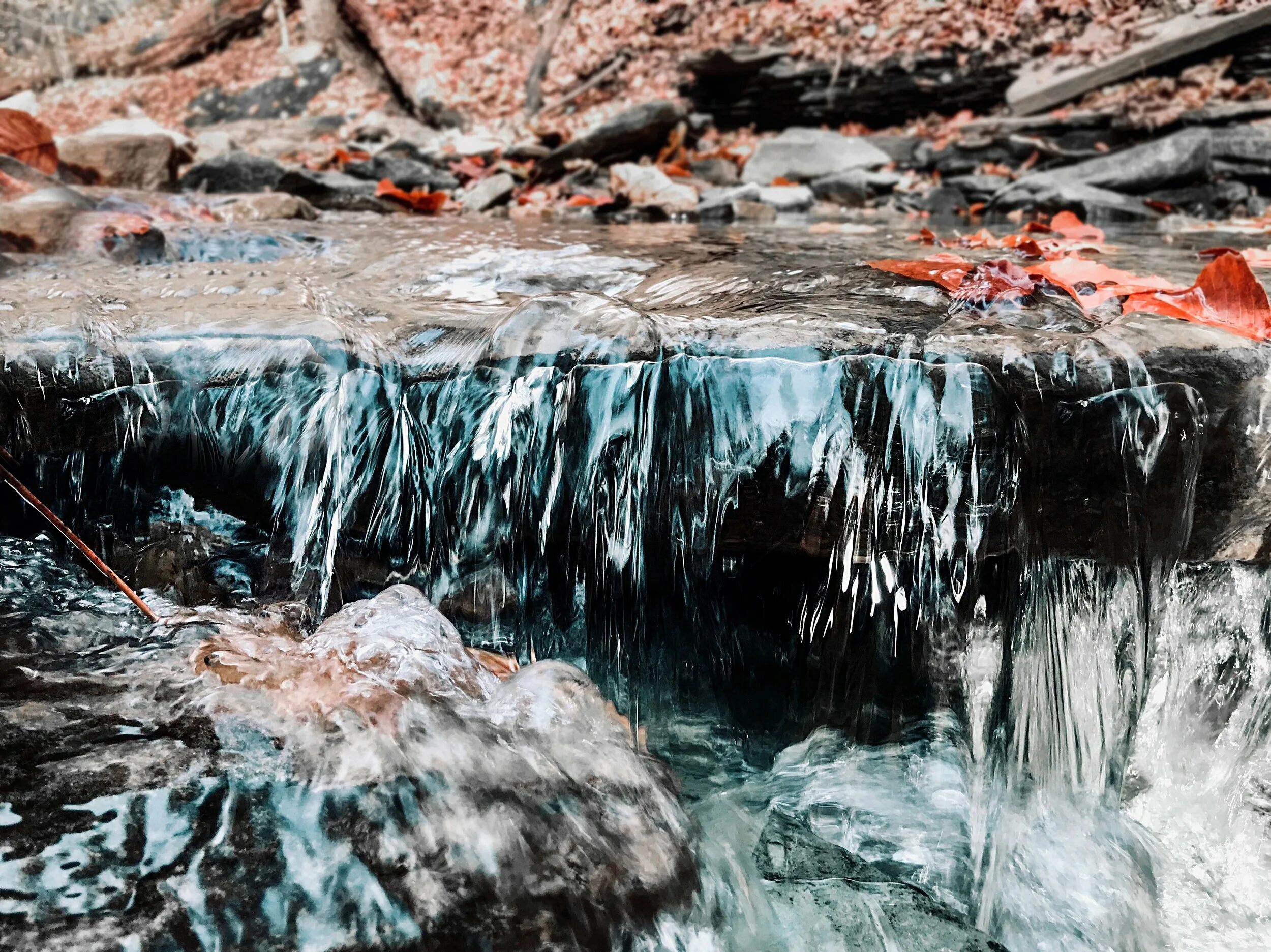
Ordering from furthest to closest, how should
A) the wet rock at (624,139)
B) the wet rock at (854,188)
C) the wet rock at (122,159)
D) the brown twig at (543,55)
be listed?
the brown twig at (543,55) < the wet rock at (624,139) < the wet rock at (854,188) < the wet rock at (122,159)

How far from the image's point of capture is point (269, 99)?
9070 millimetres

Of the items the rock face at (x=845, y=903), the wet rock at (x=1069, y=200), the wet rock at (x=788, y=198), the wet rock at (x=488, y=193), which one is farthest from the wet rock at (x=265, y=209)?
the wet rock at (x=1069, y=200)

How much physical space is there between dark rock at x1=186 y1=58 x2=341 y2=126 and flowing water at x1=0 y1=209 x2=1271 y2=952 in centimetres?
807

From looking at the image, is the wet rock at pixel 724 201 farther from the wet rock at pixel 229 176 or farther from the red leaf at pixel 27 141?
the red leaf at pixel 27 141

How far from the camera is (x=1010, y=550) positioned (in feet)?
5.74

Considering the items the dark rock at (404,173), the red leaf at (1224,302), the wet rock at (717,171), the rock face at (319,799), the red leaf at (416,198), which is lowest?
the rock face at (319,799)

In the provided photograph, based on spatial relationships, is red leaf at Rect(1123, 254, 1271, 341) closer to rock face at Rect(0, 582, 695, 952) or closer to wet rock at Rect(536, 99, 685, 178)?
rock face at Rect(0, 582, 695, 952)

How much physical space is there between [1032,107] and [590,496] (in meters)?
6.51

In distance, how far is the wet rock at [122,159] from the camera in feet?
15.3

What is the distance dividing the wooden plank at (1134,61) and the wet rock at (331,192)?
16.7ft

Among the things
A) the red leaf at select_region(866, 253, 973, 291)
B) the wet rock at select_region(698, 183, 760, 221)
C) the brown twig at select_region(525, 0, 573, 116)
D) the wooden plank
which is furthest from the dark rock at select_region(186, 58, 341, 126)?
the red leaf at select_region(866, 253, 973, 291)

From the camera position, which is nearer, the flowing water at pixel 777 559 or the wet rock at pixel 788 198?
the flowing water at pixel 777 559

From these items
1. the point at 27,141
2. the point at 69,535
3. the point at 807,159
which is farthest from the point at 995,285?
the point at 807,159

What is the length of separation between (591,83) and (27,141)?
212 inches
